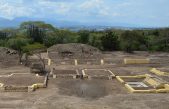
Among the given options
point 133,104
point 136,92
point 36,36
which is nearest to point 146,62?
point 136,92

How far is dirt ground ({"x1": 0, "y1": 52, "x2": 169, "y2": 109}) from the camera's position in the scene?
Answer: 23.6 metres

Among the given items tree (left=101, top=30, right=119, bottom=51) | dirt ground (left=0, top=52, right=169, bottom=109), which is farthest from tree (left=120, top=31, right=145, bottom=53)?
dirt ground (left=0, top=52, right=169, bottom=109)

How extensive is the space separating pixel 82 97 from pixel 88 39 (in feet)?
135

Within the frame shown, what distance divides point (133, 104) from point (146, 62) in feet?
71.8

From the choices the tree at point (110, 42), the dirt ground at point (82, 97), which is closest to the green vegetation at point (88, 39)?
the tree at point (110, 42)

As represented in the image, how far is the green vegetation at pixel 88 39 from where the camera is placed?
6016 cm

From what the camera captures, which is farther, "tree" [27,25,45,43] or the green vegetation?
"tree" [27,25,45,43]

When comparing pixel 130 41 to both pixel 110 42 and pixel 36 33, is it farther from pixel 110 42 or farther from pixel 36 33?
pixel 36 33

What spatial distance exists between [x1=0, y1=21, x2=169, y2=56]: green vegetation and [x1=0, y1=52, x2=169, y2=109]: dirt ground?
1038 inches

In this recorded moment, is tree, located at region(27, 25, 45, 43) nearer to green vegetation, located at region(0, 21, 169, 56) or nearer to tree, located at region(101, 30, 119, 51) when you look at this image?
green vegetation, located at region(0, 21, 169, 56)

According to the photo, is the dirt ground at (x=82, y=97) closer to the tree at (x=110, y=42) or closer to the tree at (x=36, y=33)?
the tree at (x=110, y=42)

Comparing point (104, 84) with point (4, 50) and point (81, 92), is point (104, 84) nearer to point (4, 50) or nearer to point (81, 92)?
point (81, 92)

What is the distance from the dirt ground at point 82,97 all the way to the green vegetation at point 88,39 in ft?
86.5

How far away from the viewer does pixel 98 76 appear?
114 feet
